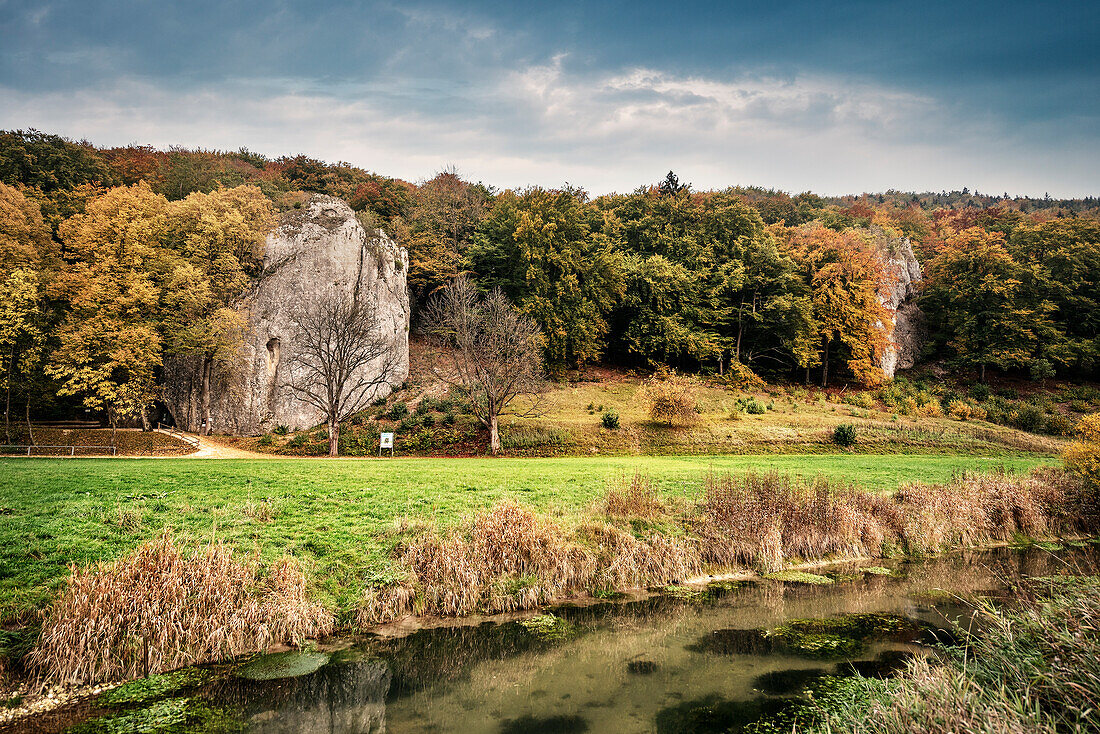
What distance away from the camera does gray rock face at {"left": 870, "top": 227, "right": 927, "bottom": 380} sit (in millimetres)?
60156

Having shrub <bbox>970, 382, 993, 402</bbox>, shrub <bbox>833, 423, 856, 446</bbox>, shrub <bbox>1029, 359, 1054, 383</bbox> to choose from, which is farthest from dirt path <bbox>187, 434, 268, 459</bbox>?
shrub <bbox>1029, 359, 1054, 383</bbox>

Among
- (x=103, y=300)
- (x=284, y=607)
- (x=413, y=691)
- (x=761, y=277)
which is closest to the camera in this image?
(x=413, y=691)

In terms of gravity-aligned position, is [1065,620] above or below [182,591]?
above

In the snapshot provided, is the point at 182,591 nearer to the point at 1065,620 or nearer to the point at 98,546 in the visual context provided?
the point at 98,546

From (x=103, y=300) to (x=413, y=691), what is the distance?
40282 millimetres

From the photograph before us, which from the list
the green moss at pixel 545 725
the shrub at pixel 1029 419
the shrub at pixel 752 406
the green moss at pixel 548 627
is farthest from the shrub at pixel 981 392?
the green moss at pixel 545 725

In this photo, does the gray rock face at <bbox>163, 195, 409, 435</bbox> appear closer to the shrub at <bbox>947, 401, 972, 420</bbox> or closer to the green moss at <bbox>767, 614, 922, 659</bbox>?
the green moss at <bbox>767, 614, 922, 659</bbox>

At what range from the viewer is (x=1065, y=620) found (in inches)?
283

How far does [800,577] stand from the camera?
1513 centimetres

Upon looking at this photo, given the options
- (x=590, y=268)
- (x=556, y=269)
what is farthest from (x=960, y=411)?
(x=556, y=269)

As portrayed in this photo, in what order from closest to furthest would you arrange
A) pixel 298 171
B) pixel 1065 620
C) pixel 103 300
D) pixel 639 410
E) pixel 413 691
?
pixel 1065 620 < pixel 413 691 < pixel 103 300 < pixel 639 410 < pixel 298 171

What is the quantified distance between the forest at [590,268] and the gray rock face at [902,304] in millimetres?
1125

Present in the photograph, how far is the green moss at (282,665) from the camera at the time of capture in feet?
30.9

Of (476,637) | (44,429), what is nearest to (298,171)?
(44,429)
